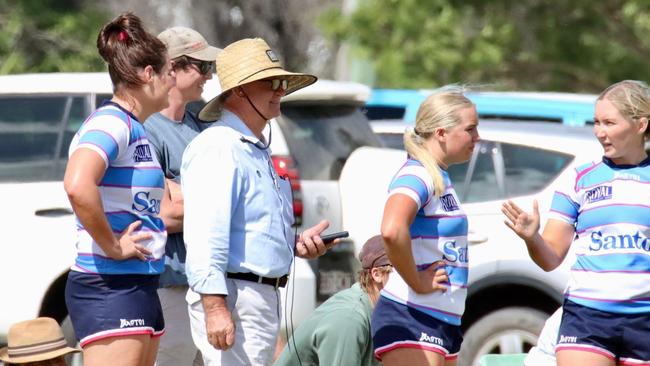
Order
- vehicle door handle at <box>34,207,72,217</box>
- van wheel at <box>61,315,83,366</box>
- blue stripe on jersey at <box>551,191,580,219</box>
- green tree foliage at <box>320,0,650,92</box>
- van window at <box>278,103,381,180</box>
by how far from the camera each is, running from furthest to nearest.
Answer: green tree foliage at <box>320,0,650,92</box>
van window at <box>278,103,381,180</box>
vehicle door handle at <box>34,207,72,217</box>
van wheel at <box>61,315,83,366</box>
blue stripe on jersey at <box>551,191,580,219</box>

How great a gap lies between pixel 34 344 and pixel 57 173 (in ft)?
8.22

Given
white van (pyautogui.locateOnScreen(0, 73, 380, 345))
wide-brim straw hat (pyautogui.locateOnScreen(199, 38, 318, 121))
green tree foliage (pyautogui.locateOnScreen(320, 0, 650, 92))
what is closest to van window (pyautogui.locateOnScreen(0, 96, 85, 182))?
white van (pyautogui.locateOnScreen(0, 73, 380, 345))

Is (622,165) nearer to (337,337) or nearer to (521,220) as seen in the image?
(521,220)

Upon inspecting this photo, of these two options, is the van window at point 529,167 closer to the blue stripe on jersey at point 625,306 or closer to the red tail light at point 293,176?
the red tail light at point 293,176

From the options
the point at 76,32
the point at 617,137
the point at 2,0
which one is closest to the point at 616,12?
the point at 76,32

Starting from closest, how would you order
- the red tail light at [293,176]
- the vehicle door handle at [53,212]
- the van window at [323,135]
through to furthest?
1. the vehicle door handle at [53,212]
2. the red tail light at [293,176]
3. the van window at [323,135]

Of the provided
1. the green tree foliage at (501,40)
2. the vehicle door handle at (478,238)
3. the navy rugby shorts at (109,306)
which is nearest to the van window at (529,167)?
the vehicle door handle at (478,238)

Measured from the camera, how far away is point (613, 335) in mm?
5215

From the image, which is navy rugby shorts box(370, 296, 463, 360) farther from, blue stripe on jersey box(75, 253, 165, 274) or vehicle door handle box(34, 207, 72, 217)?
vehicle door handle box(34, 207, 72, 217)

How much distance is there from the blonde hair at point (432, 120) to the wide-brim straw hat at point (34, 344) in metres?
1.45

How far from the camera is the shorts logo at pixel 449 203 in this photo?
207 inches

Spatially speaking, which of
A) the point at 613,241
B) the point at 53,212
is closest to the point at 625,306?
the point at 613,241

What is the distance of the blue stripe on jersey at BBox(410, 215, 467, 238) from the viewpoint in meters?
5.23

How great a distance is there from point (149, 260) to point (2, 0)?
56.2 ft
